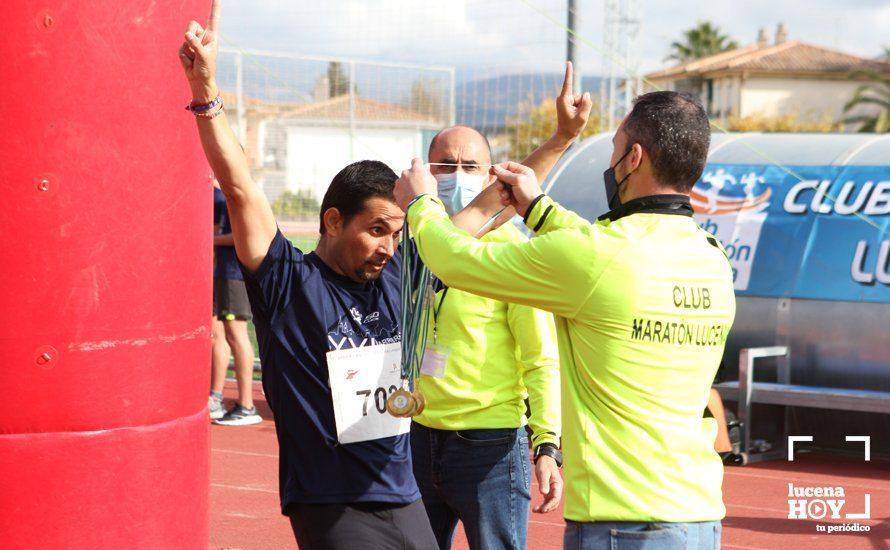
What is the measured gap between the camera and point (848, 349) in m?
9.55

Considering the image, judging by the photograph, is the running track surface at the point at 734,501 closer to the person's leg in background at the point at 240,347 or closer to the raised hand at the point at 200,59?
the person's leg in background at the point at 240,347

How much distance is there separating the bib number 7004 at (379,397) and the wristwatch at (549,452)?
0.69m

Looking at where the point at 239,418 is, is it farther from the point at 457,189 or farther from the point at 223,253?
the point at 457,189

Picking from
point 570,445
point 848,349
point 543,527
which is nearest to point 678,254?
point 570,445

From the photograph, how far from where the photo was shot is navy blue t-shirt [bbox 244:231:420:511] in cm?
349

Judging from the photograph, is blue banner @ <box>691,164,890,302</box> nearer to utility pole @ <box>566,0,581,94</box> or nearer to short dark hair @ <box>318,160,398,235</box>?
utility pole @ <box>566,0,581,94</box>

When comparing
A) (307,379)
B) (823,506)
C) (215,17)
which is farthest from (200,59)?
(823,506)

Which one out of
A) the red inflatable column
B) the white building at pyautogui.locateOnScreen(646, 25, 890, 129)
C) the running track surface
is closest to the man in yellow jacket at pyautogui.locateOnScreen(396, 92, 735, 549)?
the red inflatable column

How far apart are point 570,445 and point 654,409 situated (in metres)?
0.23

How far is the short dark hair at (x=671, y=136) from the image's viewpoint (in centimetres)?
304

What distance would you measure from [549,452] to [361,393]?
0.87 m

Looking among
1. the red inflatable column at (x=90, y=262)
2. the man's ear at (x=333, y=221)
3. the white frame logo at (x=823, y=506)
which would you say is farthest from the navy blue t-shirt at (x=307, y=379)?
the white frame logo at (x=823, y=506)

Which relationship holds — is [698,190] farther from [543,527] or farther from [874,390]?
[543,527]

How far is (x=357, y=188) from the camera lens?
3.67 meters
